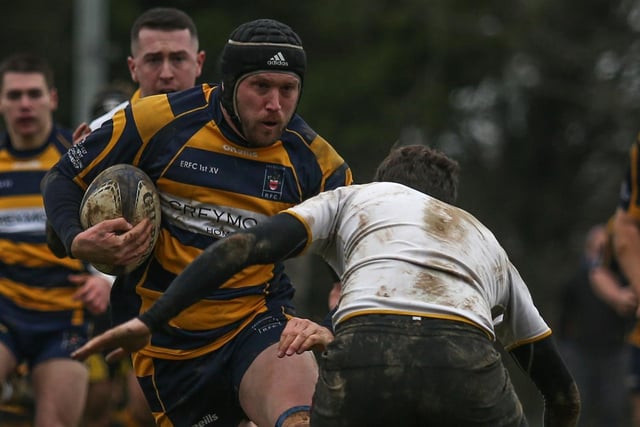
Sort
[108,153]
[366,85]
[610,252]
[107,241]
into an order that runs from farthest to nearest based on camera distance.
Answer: [366,85]
[610,252]
[108,153]
[107,241]

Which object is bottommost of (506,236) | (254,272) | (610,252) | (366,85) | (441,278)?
(506,236)

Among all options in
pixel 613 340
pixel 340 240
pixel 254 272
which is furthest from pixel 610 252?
pixel 340 240

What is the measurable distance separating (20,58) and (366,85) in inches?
574

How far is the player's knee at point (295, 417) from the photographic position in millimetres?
5270

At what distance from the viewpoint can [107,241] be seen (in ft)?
17.9

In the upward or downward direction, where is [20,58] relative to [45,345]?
upward

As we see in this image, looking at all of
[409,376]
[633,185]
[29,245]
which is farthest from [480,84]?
[409,376]

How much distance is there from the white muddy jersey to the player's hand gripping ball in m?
0.89

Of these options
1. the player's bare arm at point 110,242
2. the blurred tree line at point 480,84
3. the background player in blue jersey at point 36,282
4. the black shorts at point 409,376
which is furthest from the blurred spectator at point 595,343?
the black shorts at point 409,376

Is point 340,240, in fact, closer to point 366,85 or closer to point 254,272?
point 254,272

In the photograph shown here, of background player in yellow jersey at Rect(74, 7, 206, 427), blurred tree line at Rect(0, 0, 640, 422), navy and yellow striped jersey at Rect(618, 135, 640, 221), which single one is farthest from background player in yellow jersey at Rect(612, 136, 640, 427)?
blurred tree line at Rect(0, 0, 640, 422)

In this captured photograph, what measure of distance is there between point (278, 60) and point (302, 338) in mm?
1314

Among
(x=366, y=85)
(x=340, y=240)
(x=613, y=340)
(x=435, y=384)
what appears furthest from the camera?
(x=366, y=85)

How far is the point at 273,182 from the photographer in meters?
5.91
